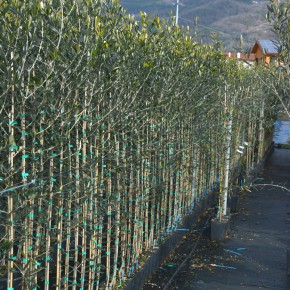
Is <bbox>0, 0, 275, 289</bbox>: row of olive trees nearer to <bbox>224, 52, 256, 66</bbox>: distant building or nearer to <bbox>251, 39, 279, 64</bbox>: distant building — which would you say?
<bbox>224, 52, 256, 66</bbox>: distant building

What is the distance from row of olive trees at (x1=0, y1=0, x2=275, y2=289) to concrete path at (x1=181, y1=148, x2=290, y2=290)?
675mm

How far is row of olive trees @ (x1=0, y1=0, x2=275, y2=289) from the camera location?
3.38 meters

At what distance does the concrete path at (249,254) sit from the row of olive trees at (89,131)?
2.21 ft

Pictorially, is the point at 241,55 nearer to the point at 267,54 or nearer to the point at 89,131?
the point at 267,54

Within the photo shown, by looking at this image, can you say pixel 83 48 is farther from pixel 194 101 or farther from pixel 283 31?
pixel 194 101

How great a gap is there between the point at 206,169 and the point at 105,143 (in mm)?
5243

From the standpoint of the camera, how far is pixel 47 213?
375cm

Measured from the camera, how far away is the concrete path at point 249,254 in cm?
634

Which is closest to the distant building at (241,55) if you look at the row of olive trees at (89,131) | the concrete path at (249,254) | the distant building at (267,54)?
the distant building at (267,54)

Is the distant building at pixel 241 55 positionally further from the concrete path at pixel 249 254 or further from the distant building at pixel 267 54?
the concrete path at pixel 249 254

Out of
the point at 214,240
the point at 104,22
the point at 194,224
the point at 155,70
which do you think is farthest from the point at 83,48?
the point at 194,224

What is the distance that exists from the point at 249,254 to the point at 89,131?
4.04 metres

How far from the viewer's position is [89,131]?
13.9ft

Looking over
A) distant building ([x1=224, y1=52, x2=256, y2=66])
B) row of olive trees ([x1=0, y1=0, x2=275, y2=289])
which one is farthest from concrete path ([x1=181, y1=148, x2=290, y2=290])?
distant building ([x1=224, y1=52, x2=256, y2=66])
